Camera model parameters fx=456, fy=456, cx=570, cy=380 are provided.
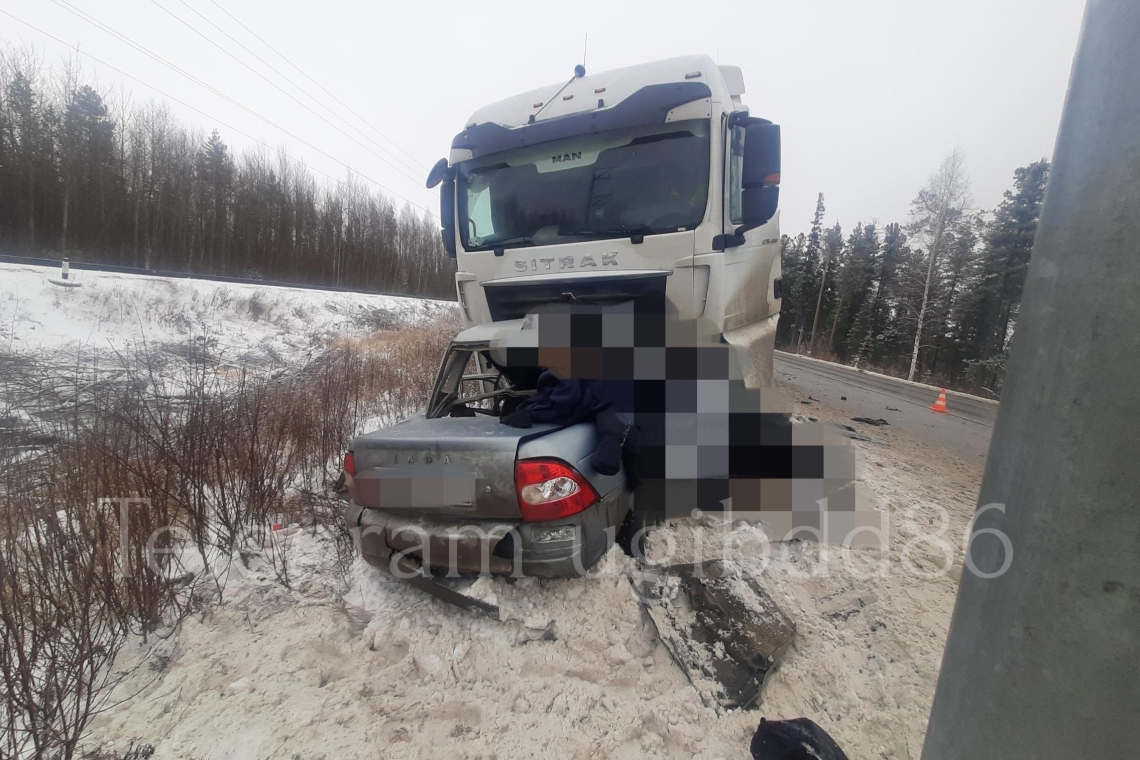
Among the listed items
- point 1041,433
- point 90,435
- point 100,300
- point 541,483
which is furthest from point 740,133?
point 100,300

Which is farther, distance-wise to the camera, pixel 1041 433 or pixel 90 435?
pixel 90 435

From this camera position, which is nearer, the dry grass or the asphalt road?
the dry grass

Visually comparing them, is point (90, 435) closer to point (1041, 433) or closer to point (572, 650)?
point (572, 650)

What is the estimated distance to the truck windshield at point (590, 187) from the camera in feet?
11.6

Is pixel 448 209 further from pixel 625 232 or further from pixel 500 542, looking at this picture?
pixel 500 542

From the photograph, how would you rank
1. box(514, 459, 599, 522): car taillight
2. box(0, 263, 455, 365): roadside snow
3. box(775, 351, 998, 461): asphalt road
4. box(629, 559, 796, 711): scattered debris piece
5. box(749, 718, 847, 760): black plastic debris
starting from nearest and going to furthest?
box(749, 718, 847, 760): black plastic debris, box(629, 559, 796, 711): scattered debris piece, box(514, 459, 599, 522): car taillight, box(775, 351, 998, 461): asphalt road, box(0, 263, 455, 365): roadside snow

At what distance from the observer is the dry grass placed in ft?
5.64

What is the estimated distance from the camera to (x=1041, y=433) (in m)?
0.73

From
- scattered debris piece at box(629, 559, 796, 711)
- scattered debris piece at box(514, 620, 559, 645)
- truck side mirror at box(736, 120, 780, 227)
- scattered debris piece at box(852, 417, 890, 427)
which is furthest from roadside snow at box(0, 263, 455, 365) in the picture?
scattered debris piece at box(852, 417, 890, 427)

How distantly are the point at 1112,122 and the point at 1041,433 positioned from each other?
0.46 metres

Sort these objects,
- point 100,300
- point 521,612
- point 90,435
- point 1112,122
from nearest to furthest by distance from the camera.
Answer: point 1112,122 < point 521,612 < point 90,435 < point 100,300

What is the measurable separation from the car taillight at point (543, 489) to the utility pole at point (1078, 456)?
150 centimetres

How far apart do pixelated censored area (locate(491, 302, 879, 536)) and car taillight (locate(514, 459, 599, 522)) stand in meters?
0.49

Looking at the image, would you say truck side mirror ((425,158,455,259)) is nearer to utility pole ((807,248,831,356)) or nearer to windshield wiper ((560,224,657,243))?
windshield wiper ((560,224,657,243))
